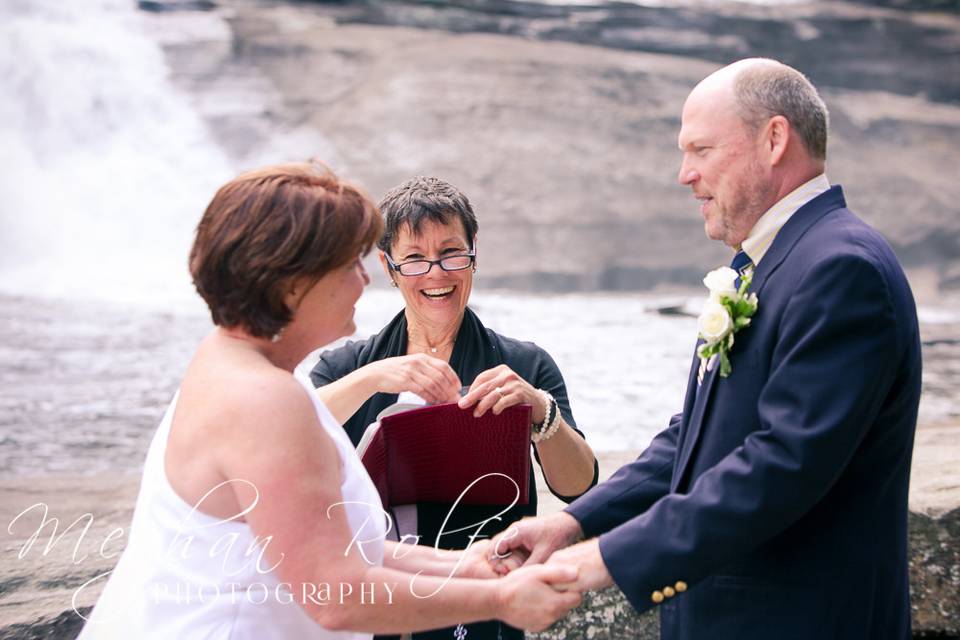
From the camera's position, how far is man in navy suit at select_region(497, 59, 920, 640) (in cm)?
155

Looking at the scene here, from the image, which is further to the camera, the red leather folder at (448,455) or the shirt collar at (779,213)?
the red leather folder at (448,455)

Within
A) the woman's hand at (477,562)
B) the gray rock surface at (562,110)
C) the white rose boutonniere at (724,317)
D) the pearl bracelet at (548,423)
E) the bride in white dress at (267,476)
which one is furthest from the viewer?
the gray rock surface at (562,110)

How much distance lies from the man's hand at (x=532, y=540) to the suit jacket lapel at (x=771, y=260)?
0.33 metres

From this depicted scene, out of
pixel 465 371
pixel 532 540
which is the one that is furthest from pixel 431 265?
pixel 532 540

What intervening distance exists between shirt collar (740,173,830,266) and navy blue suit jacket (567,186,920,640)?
0.03 m

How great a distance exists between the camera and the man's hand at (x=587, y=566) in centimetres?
176

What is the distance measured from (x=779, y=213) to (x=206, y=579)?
1202 millimetres

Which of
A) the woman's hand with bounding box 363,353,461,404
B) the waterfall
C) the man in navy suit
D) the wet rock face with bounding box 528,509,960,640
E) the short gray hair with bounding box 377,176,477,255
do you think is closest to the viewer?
the man in navy suit

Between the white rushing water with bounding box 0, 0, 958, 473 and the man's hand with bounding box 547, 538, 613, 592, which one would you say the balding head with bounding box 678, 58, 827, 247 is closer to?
the man's hand with bounding box 547, 538, 613, 592

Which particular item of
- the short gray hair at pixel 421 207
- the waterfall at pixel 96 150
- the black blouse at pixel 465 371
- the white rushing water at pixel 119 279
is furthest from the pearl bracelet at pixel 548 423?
the waterfall at pixel 96 150

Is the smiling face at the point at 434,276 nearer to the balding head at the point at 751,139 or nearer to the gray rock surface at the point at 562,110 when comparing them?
the balding head at the point at 751,139

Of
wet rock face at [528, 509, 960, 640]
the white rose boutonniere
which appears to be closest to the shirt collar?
the white rose boutonniere

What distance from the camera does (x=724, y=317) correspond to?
170 cm

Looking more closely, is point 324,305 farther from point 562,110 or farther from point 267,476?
point 562,110
